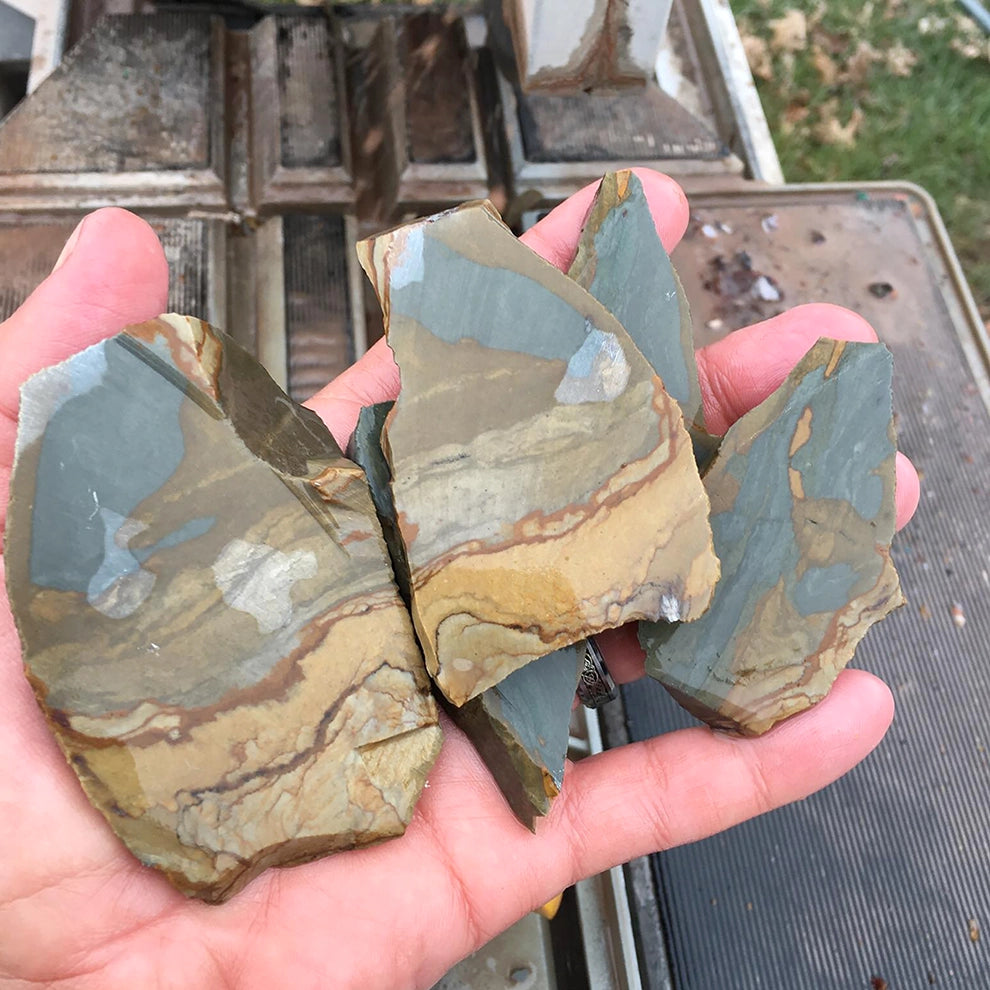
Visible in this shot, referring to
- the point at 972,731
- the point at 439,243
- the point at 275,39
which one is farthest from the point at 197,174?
the point at 972,731

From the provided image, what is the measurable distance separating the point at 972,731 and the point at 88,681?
1.58 m

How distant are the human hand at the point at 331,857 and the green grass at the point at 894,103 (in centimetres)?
173

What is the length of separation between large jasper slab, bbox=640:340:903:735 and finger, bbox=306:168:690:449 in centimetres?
46

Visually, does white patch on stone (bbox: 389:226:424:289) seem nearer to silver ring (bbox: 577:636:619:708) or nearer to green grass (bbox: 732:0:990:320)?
silver ring (bbox: 577:636:619:708)

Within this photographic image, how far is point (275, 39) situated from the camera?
225 cm

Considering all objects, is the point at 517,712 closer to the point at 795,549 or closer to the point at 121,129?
the point at 795,549

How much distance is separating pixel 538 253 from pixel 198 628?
0.91 m

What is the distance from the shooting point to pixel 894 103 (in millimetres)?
3010

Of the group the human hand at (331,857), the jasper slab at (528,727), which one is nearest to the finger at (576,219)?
the human hand at (331,857)

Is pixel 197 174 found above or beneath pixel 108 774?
above

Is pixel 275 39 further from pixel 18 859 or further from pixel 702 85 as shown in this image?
pixel 18 859

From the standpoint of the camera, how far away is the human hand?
3.78 ft

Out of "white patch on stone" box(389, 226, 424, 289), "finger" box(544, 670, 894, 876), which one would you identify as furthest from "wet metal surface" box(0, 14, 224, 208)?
"finger" box(544, 670, 894, 876)

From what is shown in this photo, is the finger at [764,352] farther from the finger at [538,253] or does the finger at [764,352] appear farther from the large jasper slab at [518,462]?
the large jasper slab at [518,462]
